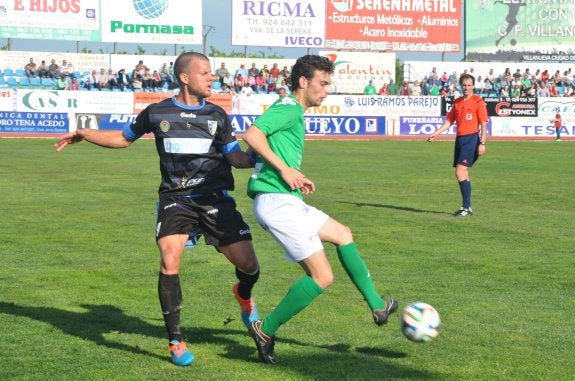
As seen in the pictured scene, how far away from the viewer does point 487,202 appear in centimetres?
1688

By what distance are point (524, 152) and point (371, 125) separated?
11.6m

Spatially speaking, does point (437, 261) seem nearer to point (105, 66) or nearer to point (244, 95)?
point (244, 95)

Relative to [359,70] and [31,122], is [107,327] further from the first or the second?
[359,70]

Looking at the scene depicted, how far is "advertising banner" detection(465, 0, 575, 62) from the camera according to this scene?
57.5 metres

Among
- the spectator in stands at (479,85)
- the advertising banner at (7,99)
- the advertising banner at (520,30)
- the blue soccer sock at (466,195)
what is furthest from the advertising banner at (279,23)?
the blue soccer sock at (466,195)

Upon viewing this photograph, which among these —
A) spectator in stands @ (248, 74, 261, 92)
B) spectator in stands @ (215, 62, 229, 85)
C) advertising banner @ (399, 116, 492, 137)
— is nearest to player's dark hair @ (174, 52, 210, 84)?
advertising banner @ (399, 116, 492, 137)

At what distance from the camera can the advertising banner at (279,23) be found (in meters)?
53.3

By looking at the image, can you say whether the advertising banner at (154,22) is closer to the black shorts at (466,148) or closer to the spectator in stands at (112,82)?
the spectator in stands at (112,82)

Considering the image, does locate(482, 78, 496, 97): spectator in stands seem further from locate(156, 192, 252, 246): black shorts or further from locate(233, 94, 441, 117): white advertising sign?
locate(156, 192, 252, 246): black shorts

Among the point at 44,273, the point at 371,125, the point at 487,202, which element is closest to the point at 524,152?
the point at 371,125

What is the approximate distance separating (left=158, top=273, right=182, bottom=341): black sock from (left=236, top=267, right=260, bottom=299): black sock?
644 mm

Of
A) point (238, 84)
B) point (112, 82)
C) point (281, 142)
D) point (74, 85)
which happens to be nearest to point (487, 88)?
point (238, 84)

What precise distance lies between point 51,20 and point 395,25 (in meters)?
19.7

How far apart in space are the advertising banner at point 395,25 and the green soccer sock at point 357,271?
49.4 m
